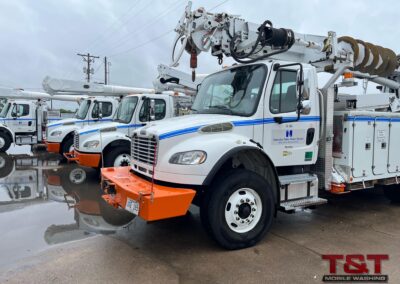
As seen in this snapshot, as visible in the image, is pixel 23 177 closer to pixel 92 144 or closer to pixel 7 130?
pixel 92 144

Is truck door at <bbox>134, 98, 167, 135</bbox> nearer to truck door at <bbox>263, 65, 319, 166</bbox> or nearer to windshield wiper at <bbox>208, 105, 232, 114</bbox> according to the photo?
windshield wiper at <bbox>208, 105, 232, 114</bbox>

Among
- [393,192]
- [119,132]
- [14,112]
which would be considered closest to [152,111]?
[119,132]

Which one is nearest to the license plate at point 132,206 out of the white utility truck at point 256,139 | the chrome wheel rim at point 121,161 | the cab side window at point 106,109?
the white utility truck at point 256,139

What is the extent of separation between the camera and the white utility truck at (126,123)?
8.89 m

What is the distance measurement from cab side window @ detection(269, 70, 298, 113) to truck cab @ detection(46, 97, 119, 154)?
8470 mm

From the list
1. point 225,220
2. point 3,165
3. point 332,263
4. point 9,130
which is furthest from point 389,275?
point 9,130

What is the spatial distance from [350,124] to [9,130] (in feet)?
47.9

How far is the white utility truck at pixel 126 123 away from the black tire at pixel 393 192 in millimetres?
5254

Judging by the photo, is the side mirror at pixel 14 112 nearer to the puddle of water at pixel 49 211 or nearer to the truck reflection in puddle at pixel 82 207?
the puddle of water at pixel 49 211

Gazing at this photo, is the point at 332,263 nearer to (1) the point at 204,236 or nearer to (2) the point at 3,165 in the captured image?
(1) the point at 204,236

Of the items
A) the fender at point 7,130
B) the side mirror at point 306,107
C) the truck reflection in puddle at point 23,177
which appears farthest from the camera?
the fender at point 7,130

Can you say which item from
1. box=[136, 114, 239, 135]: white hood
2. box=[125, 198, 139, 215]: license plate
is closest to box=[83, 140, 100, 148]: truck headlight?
box=[136, 114, 239, 135]: white hood

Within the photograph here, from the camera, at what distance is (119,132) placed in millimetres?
9258

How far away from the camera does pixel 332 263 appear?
413 centimetres
